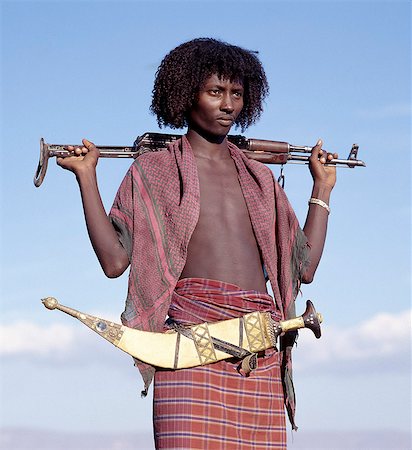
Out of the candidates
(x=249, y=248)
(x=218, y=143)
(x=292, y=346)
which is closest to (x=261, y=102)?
(x=218, y=143)

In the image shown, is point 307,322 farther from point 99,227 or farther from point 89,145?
point 89,145

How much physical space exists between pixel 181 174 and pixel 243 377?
116cm

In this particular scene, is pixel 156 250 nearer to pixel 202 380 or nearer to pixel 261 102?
pixel 202 380

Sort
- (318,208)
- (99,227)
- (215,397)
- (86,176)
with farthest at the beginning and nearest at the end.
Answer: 1. (318,208)
2. (86,176)
3. (99,227)
4. (215,397)

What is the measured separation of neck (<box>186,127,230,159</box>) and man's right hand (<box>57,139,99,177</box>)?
→ 0.55 m

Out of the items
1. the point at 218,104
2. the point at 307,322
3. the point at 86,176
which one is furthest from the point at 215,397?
the point at 218,104

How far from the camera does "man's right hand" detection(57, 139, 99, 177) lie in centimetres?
554

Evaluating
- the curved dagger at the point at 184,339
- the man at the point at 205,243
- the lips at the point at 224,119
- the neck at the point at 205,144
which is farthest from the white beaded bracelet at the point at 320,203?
the curved dagger at the point at 184,339

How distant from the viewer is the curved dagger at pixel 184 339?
205 inches

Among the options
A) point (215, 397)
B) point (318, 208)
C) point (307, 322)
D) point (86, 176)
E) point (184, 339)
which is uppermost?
point (318, 208)

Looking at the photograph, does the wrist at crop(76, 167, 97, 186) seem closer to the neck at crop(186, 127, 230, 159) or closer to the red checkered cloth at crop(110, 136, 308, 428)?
the red checkered cloth at crop(110, 136, 308, 428)

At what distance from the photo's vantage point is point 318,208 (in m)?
6.10

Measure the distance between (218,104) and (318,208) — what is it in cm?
98

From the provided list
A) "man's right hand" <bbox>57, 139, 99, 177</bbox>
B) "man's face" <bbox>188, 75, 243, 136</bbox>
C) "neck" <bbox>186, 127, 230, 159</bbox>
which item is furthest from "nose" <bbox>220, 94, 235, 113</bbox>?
"man's right hand" <bbox>57, 139, 99, 177</bbox>
